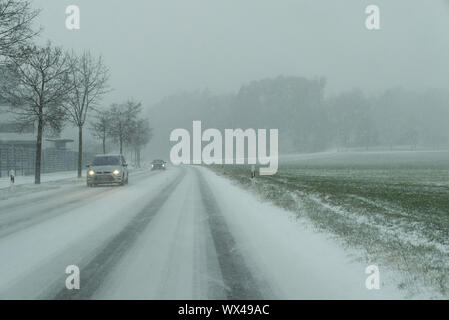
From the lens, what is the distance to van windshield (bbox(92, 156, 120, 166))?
21859 mm

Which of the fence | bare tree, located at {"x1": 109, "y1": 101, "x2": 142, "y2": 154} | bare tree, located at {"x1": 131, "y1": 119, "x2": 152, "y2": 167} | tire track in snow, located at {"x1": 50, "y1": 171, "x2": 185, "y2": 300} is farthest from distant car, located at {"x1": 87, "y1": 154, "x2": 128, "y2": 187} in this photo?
bare tree, located at {"x1": 131, "y1": 119, "x2": 152, "y2": 167}

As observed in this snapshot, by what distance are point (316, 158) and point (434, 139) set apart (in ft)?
190

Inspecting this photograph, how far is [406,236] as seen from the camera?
7367 millimetres

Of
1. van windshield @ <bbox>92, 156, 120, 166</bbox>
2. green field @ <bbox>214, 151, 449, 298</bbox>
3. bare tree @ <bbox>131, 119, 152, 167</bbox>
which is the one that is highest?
bare tree @ <bbox>131, 119, 152, 167</bbox>

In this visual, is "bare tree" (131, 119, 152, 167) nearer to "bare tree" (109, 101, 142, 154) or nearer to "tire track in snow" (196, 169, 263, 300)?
"bare tree" (109, 101, 142, 154)

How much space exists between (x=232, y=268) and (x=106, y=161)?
59.6 ft

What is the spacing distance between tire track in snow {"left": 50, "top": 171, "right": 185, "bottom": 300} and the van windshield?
1269 centimetres

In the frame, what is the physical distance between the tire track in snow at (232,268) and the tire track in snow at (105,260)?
1.49 meters

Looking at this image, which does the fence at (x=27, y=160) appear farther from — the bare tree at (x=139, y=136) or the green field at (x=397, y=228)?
the green field at (x=397, y=228)

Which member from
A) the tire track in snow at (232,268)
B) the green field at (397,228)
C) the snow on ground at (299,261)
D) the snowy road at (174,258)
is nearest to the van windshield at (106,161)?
the green field at (397,228)

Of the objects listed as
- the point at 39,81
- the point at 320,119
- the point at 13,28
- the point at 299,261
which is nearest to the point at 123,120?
the point at 39,81

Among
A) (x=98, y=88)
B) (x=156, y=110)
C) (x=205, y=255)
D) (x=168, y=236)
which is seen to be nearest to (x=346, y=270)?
(x=205, y=255)

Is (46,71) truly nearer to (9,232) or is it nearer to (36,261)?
(9,232)

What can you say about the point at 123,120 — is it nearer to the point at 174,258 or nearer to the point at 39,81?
the point at 39,81
